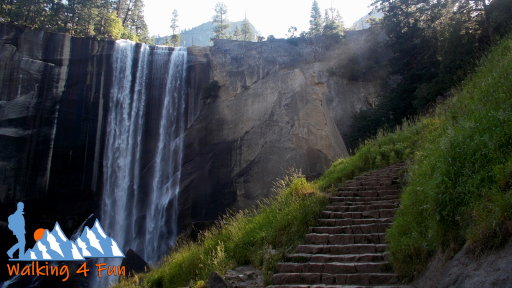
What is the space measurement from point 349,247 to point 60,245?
56.8ft

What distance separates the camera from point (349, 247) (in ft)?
21.5

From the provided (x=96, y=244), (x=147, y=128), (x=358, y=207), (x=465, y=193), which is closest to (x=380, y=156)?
(x=358, y=207)

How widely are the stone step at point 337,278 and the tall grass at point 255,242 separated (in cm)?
43

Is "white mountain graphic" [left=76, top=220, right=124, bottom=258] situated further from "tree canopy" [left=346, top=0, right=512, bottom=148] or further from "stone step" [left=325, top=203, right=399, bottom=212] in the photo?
"tree canopy" [left=346, top=0, right=512, bottom=148]

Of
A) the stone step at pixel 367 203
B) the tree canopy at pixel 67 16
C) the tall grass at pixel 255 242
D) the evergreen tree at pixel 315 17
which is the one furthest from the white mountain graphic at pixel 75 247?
the evergreen tree at pixel 315 17

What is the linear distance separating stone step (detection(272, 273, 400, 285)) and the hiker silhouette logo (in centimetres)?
1301

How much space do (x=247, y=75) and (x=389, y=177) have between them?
17.0 meters

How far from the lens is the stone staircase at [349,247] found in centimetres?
557

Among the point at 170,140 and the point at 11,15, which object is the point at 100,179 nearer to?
the point at 170,140

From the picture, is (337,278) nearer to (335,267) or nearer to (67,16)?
(335,267)

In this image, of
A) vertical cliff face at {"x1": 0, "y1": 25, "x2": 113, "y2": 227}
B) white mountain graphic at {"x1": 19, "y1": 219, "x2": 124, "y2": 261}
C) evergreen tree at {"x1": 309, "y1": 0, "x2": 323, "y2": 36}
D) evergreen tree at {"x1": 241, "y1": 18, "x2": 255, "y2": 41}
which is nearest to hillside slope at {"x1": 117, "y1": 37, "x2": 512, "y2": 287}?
white mountain graphic at {"x1": 19, "y1": 219, "x2": 124, "y2": 261}

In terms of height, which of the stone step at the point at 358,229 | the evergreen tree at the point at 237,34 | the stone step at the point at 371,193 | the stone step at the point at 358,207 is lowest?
the stone step at the point at 358,229

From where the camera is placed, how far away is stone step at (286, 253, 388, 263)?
5.98 metres

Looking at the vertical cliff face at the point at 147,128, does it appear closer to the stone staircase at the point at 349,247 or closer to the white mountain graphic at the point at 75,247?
the white mountain graphic at the point at 75,247
